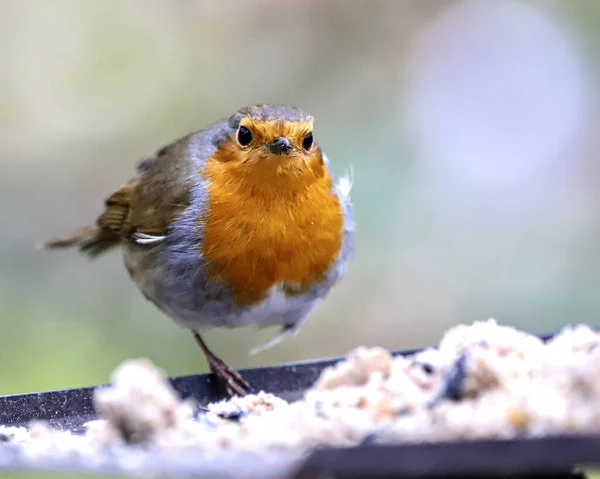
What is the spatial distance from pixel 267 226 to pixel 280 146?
33 cm

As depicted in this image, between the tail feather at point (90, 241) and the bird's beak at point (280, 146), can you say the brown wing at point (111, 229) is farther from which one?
the bird's beak at point (280, 146)

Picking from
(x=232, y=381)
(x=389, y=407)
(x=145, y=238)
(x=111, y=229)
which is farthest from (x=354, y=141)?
(x=389, y=407)

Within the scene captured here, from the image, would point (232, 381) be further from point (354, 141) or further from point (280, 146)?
point (354, 141)

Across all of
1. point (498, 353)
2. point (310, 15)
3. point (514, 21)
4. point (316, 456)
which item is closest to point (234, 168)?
point (498, 353)

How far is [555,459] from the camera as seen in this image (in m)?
1.48

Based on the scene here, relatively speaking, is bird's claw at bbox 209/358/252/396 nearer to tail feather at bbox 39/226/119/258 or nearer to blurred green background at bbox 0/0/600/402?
tail feather at bbox 39/226/119/258

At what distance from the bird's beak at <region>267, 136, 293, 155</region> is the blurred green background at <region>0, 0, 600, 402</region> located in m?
2.97

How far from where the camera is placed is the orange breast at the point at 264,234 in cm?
378

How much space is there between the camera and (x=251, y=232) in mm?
3787

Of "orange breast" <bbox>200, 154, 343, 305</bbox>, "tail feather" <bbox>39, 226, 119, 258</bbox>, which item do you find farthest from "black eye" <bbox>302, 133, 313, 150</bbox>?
"tail feather" <bbox>39, 226, 119, 258</bbox>

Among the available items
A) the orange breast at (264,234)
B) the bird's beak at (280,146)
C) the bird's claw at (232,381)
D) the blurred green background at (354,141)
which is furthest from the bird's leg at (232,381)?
the blurred green background at (354,141)

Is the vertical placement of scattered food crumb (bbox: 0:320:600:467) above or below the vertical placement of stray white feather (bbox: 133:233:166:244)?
below

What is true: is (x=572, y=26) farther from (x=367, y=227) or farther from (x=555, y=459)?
(x=555, y=459)

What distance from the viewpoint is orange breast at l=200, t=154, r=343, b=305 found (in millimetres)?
3783
